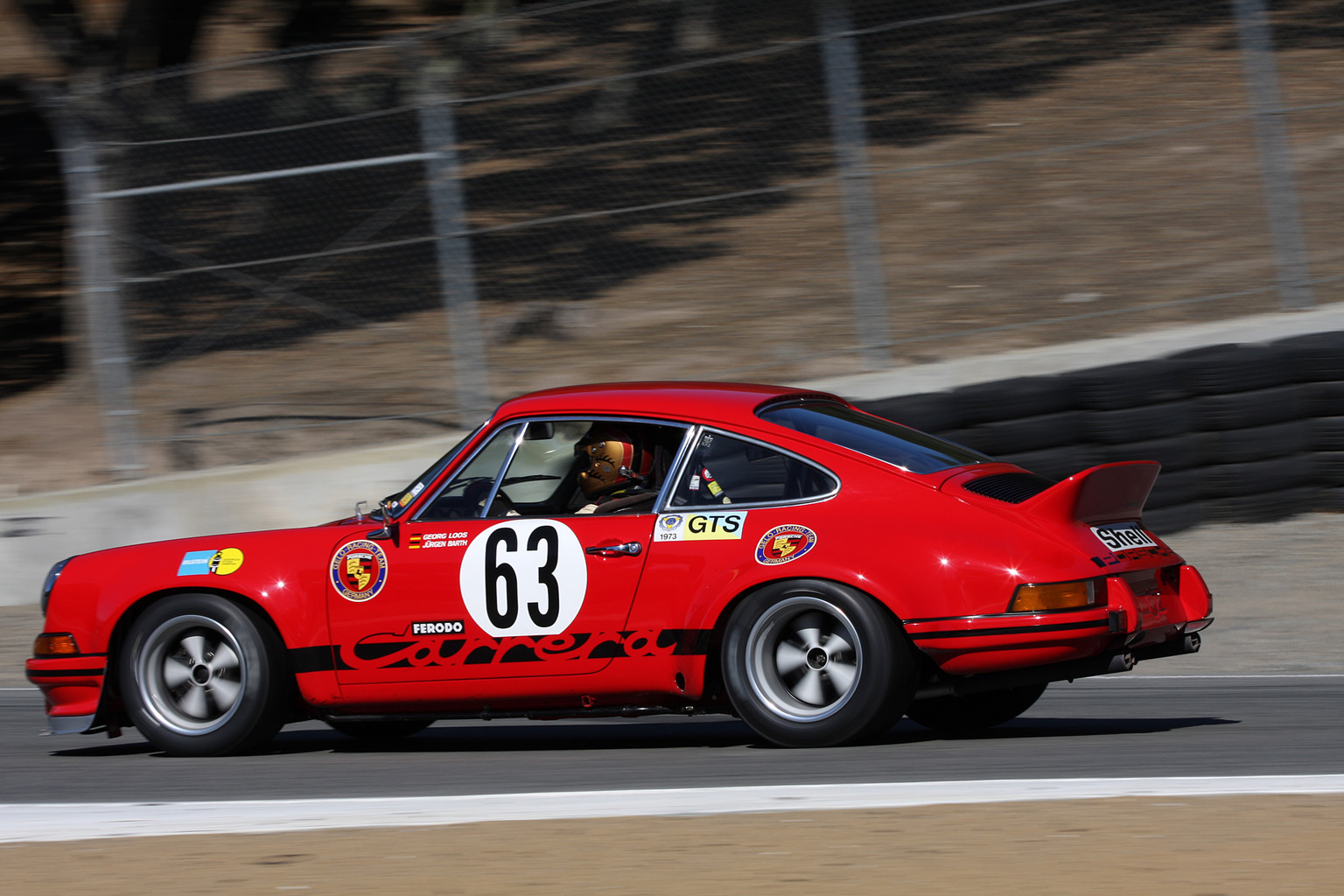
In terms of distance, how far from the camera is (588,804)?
498 cm

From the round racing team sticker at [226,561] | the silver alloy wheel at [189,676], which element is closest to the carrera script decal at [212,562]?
the round racing team sticker at [226,561]

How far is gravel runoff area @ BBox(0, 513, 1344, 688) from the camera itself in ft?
26.2

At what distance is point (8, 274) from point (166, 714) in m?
11.7

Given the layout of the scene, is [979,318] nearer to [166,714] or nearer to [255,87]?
[255,87]

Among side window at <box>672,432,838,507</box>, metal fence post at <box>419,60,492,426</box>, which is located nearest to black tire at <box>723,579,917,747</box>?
side window at <box>672,432,838,507</box>

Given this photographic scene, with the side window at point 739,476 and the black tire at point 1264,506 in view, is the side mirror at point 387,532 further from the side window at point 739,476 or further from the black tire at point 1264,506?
the black tire at point 1264,506

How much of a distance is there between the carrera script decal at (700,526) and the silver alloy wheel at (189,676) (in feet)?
5.45

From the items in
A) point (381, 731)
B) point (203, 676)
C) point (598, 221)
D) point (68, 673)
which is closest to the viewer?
point (203, 676)

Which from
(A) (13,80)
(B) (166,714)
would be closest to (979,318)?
(B) (166,714)

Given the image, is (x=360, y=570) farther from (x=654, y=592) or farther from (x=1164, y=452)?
(x=1164, y=452)

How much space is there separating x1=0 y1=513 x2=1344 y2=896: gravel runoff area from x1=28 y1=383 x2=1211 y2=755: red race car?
0.88 m

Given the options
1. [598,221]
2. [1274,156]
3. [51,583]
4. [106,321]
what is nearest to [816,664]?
[51,583]

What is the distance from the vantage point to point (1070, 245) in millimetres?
12758

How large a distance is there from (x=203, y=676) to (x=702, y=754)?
6.03ft
